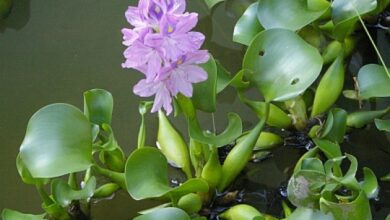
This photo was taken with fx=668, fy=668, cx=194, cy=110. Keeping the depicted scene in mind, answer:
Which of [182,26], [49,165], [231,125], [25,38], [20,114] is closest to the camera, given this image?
[182,26]

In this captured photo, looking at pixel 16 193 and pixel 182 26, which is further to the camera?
pixel 16 193

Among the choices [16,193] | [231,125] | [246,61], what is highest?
[246,61]

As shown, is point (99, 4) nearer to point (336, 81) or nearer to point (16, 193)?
point (16, 193)

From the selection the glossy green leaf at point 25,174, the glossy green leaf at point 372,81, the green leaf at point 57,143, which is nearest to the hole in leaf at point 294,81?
the glossy green leaf at point 372,81

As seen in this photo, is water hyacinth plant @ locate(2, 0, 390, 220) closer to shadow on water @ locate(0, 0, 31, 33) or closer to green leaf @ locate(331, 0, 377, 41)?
green leaf @ locate(331, 0, 377, 41)

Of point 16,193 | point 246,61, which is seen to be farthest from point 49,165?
point 246,61

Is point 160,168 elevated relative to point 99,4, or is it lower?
lower

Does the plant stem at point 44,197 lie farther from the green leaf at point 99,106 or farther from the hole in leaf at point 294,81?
the hole in leaf at point 294,81
